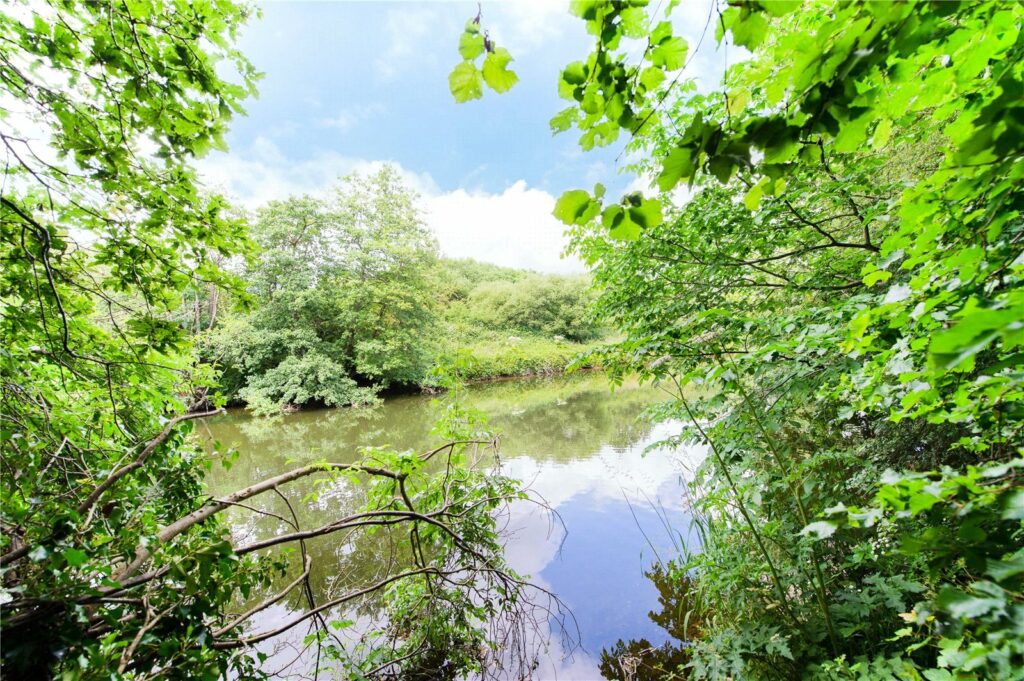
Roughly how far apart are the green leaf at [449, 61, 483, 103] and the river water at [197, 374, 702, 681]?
168 cm

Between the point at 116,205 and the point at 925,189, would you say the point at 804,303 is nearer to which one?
the point at 925,189

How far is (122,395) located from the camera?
1806mm

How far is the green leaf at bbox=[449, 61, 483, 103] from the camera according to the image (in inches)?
29.6

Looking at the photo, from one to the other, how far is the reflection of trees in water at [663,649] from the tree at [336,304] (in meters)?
11.3

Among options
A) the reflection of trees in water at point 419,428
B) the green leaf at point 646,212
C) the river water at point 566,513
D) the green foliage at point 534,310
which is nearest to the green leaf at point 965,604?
the green leaf at point 646,212

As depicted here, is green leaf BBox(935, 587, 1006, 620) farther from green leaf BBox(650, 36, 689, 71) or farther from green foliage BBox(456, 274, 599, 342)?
green foliage BBox(456, 274, 599, 342)

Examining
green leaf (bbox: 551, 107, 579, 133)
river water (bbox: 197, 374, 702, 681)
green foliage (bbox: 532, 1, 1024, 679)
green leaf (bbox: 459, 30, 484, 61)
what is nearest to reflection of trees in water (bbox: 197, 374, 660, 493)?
river water (bbox: 197, 374, 702, 681)

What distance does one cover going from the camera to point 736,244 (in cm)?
260

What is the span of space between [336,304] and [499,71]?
46.4 feet

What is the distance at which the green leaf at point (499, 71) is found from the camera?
737 millimetres

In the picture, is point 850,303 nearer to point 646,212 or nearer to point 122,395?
point 646,212

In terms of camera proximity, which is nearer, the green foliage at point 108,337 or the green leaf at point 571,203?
the green leaf at point 571,203

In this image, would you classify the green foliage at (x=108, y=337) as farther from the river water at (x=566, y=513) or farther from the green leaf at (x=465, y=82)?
the green leaf at (x=465, y=82)

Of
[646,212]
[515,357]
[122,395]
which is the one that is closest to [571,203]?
[646,212]
